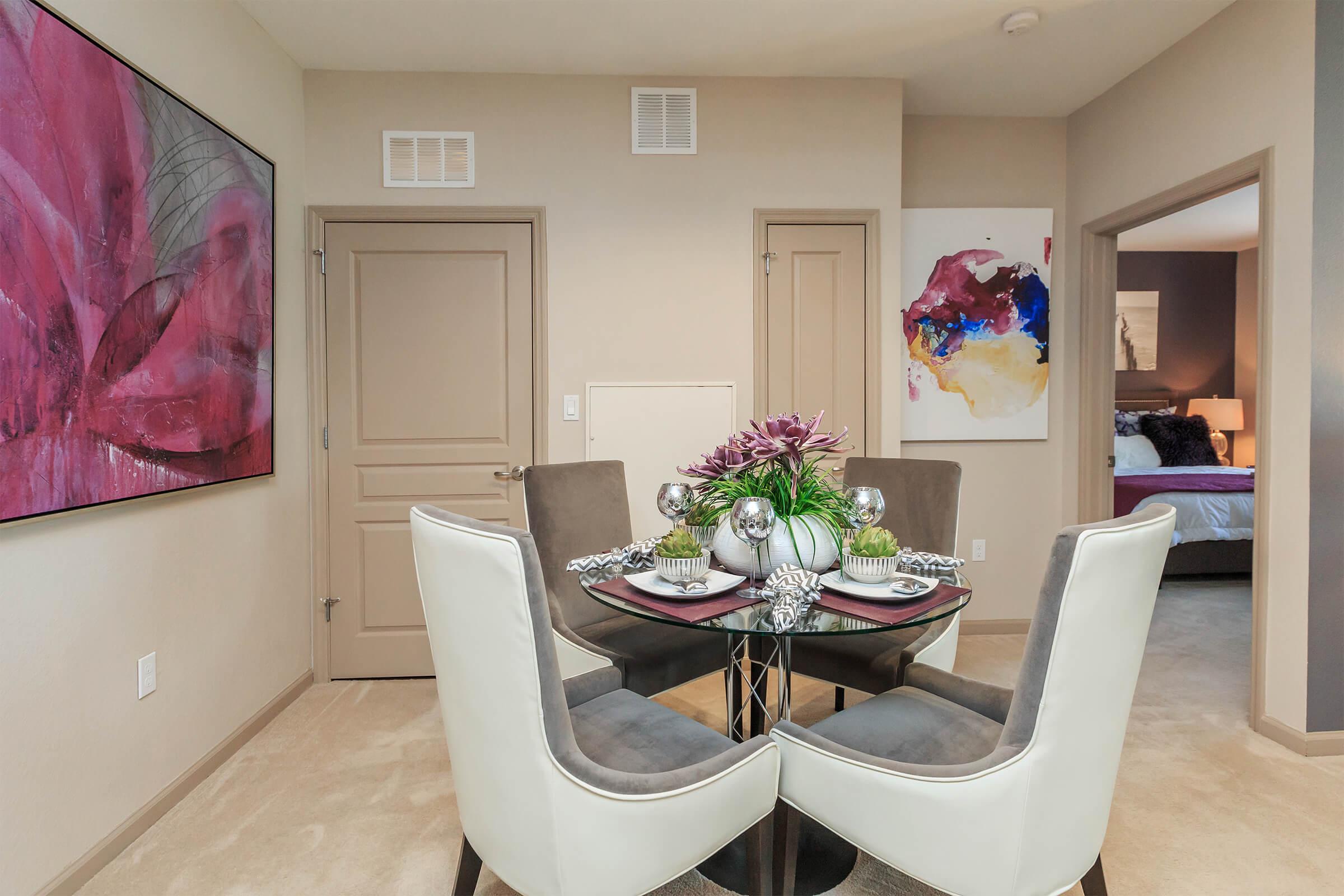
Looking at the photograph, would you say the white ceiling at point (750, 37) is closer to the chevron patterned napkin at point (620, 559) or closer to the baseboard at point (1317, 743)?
the chevron patterned napkin at point (620, 559)

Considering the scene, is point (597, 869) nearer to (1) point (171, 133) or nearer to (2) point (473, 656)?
(2) point (473, 656)

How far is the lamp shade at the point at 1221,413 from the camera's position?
19.4ft

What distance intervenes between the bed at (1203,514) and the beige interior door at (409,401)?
3829 mm

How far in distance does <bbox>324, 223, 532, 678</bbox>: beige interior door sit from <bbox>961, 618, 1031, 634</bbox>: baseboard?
2325 mm

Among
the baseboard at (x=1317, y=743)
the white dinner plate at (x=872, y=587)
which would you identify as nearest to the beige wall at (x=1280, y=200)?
the baseboard at (x=1317, y=743)

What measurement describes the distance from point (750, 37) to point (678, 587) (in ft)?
7.51

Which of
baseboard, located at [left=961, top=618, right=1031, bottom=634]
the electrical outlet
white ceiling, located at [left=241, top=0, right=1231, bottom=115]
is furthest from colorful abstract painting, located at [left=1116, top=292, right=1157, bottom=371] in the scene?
the electrical outlet

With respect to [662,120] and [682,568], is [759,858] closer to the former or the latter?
[682,568]

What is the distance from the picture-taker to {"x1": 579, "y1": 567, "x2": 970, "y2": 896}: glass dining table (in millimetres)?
1378

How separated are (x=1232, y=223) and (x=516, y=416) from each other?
18.7ft

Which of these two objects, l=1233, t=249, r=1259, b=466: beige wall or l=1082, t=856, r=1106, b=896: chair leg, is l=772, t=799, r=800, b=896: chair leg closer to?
l=1082, t=856, r=1106, b=896: chair leg

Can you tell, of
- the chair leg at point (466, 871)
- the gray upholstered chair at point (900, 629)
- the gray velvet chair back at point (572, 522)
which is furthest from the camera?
the gray velvet chair back at point (572, 522)

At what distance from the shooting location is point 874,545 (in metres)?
1.58

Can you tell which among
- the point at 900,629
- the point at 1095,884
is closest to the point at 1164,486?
the point at 900,629
